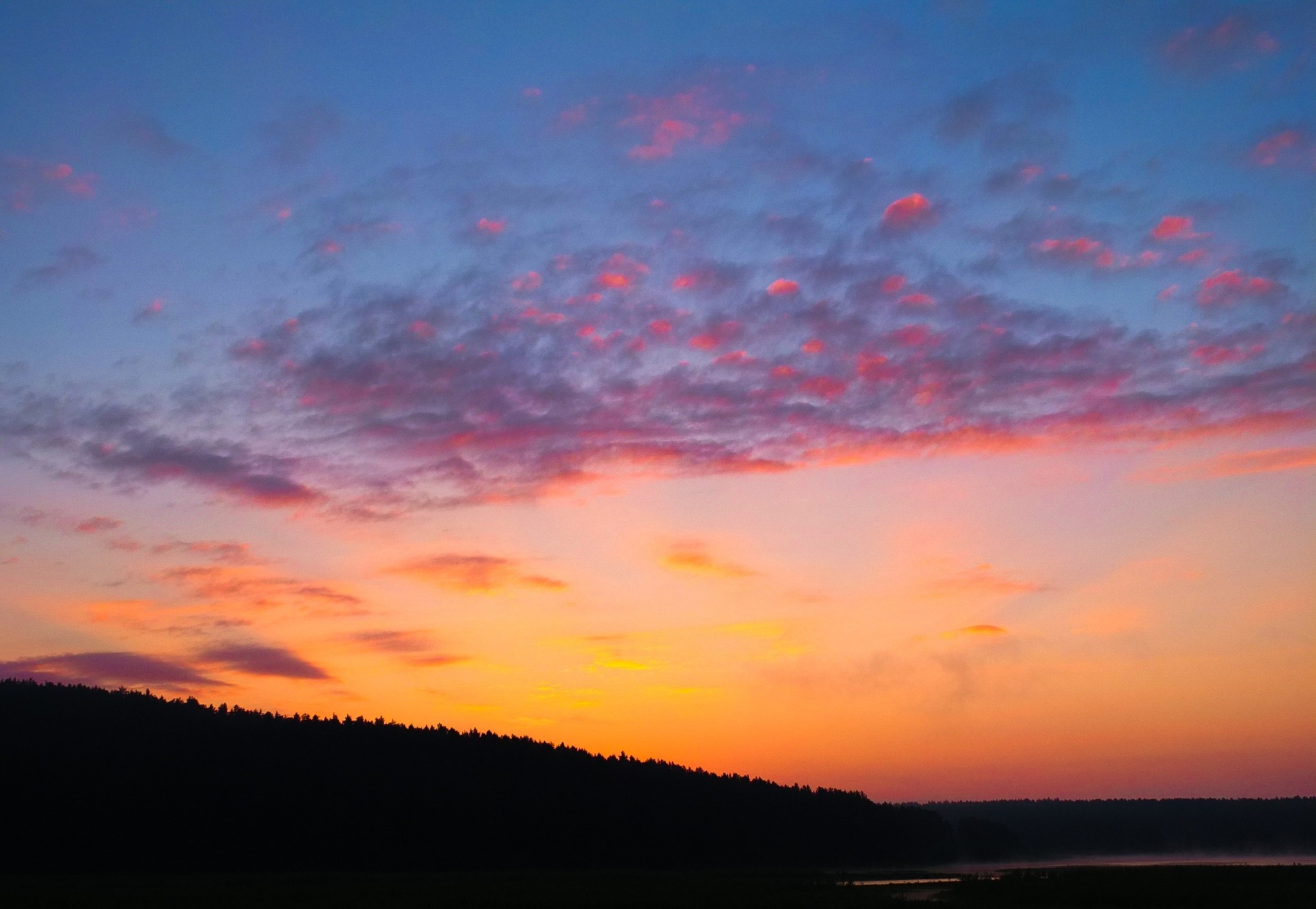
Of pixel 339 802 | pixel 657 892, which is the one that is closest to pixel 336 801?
pixel 339 802

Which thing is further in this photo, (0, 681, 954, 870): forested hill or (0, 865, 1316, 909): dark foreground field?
(0, 681, 954, 870): forested hill

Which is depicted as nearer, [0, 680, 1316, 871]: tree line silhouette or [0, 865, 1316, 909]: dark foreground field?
[0, 865, 1316, 909]: dark foreground field

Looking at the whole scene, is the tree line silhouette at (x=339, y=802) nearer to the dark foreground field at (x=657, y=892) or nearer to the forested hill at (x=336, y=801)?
the forested hill at (x=336, y=801)

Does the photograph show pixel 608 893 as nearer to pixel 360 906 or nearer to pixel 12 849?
pixel 360 906

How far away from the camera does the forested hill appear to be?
364 ft

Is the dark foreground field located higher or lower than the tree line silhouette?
lower

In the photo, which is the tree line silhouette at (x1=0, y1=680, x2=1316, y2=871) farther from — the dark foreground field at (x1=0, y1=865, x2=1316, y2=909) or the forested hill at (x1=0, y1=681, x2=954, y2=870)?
the dark foreground field at (x1=0, y1=865, x2=1316, y2=909)

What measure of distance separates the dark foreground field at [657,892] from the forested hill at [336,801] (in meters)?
18.1

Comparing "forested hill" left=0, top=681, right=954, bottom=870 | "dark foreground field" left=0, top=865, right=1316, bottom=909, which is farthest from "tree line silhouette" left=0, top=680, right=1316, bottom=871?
"dark foreground field" left=0, top=865, right=1316, bottom=909

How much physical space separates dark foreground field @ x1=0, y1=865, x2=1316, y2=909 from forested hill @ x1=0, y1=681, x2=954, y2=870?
1810 cm

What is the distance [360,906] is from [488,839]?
247 ft

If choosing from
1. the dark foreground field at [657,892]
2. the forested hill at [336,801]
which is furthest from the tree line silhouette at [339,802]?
the dark foreground field at [657,892]

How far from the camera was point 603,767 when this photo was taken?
154m

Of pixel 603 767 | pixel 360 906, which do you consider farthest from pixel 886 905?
pixel 603 767
